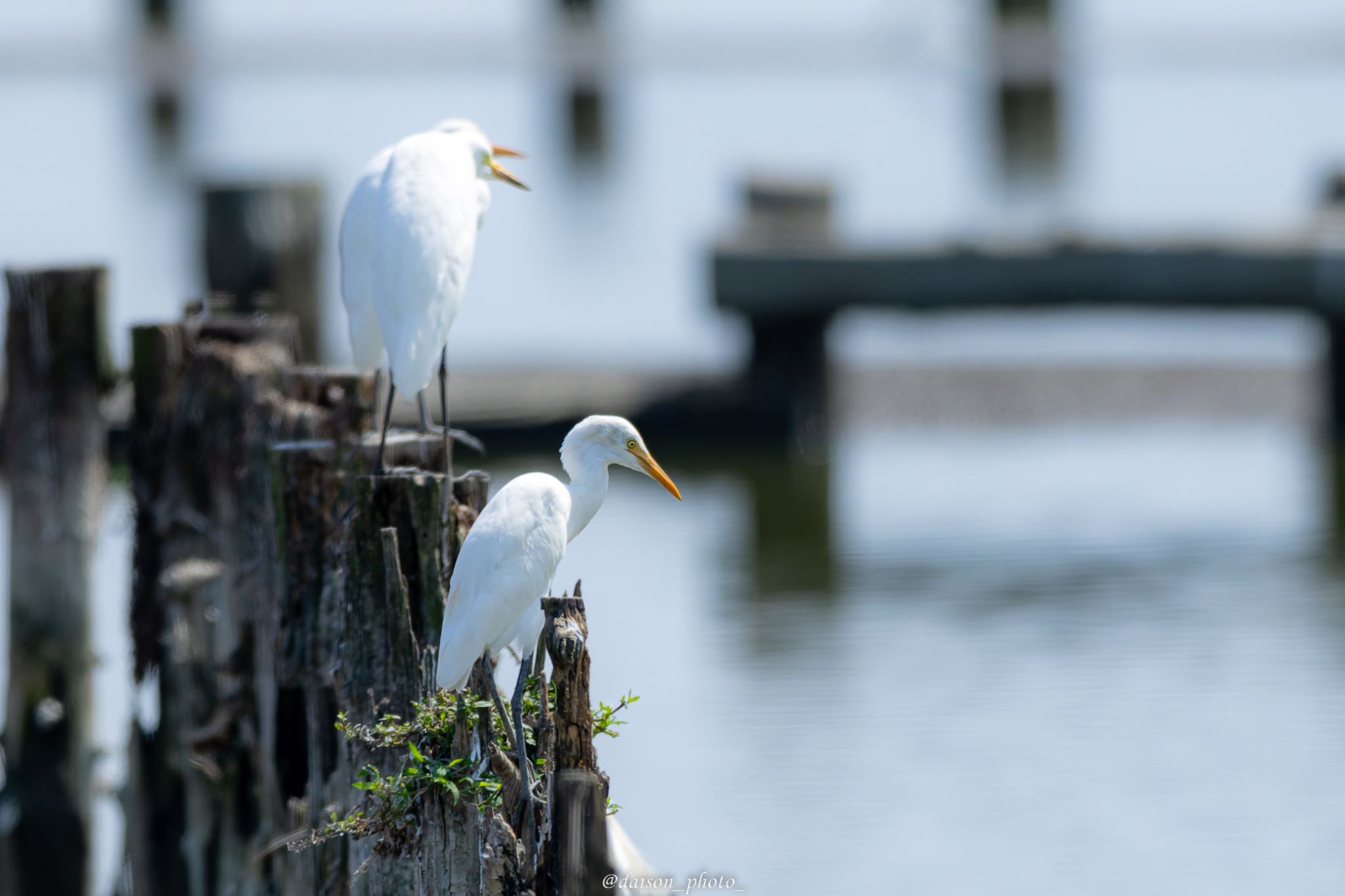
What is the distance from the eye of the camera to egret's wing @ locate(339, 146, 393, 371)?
447 centimetres

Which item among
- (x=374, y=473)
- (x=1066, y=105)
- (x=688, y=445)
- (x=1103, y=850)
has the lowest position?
(x=1103, y=850)

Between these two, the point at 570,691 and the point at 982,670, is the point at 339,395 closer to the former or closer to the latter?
the point at 570,691

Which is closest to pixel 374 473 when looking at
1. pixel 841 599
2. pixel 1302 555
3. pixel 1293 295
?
pixel 841 599

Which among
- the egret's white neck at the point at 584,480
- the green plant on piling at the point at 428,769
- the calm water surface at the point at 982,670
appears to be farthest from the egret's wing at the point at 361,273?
the calm water surface at the point at 982,670

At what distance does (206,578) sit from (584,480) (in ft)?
5.71

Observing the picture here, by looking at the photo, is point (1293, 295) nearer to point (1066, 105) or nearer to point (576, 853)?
point (576, 853)

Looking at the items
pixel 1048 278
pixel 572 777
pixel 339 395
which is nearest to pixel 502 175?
pixel 339 395

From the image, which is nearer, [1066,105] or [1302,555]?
[1302,555]

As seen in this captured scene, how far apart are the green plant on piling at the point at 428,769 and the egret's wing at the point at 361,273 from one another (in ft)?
3.77

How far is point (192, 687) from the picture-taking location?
5066 millimetres

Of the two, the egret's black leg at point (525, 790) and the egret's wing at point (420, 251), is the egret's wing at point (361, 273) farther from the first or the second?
the egret's black leg at point (525, 790)

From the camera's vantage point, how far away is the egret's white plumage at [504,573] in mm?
3383

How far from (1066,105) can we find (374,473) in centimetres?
2467

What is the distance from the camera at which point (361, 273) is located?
14.7 feet
